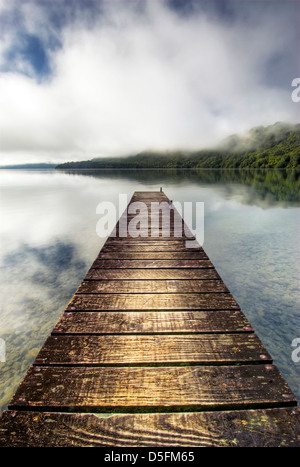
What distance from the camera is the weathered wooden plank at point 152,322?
101 inches

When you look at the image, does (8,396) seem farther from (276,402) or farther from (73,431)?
(276,402)

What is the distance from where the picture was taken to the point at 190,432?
154cm

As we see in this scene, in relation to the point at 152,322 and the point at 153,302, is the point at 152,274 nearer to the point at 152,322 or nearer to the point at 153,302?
the point at 153,302

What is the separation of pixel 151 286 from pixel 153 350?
1439 millimetres

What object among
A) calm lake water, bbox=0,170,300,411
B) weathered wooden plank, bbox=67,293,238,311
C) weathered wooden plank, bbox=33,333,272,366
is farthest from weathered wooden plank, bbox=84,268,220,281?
calm lake water, bbox=0,170,300,411

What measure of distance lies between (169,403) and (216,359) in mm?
642

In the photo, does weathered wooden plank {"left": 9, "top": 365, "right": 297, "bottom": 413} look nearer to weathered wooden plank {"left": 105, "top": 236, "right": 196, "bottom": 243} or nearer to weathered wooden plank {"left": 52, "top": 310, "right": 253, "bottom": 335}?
weathered wooden plank {"left": 52, "top": 310, "right": 253, "bottom": 335}

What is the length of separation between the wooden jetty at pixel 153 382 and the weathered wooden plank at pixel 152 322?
0.01 metres

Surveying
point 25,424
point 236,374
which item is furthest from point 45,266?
point 236,374

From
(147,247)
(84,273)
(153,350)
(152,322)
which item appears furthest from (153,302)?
(84,273)

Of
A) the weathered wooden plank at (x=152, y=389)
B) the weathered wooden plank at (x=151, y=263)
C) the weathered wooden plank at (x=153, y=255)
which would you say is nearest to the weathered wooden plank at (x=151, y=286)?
the weathered wooden plank at (x=151, y=263)

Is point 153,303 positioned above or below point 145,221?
below

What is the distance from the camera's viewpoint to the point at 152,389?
72.8 inches
